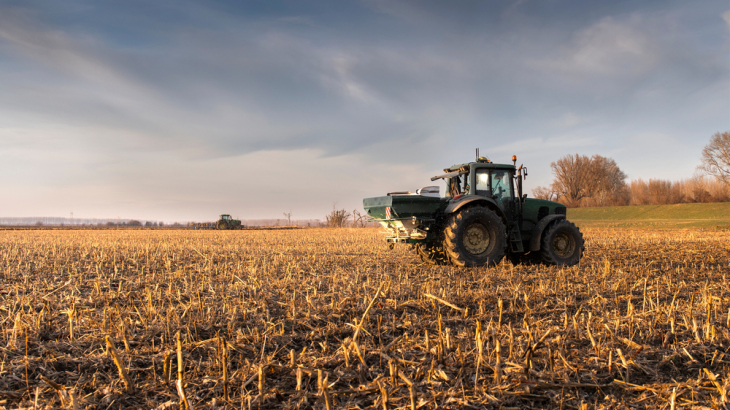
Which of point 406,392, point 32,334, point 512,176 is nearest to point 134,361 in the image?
point 32,334

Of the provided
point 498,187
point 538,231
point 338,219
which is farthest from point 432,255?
point 338,219

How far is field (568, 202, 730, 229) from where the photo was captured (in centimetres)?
3244

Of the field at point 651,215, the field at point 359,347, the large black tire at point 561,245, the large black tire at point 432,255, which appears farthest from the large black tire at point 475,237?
the field at point 651,215

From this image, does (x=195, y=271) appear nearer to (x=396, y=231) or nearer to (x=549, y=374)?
(x=396, y=231)

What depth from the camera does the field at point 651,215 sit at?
106 feet

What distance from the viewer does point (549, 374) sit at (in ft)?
9.50

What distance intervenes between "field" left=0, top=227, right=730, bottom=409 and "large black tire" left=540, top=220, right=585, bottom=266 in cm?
206

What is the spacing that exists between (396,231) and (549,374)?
16.9 feet

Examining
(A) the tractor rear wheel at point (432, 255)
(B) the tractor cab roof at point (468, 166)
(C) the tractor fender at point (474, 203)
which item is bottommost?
(A) the tractor rear wheel at point (432, 255)

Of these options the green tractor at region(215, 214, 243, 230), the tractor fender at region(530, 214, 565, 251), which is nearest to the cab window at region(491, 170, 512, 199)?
the tractor fender at region(530, 214, 565, 251)

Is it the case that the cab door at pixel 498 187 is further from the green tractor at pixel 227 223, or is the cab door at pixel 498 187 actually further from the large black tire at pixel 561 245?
the green tractor at pixel 227 223

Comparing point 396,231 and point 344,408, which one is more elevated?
point 396,231

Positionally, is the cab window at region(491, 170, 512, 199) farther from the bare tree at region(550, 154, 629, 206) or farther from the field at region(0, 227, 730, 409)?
the bare tree at region(550, 154, 629, 206)

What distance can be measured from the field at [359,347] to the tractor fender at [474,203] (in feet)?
5.51
